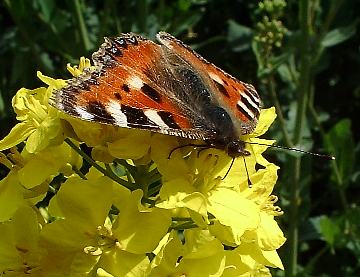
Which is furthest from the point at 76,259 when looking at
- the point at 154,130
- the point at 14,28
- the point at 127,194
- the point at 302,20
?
the point at 14,28

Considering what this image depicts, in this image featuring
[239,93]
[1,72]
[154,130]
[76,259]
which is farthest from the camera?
[1,72]

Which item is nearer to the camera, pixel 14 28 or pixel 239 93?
pixel 239 93

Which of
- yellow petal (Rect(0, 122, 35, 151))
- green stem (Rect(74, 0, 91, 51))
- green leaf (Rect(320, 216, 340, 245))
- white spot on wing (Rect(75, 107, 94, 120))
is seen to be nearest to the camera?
white spot on wing (Rect(75, 107, 94, 120))

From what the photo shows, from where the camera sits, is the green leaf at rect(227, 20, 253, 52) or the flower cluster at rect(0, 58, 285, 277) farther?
the green leaf at rect(227, 20, 253, 52)

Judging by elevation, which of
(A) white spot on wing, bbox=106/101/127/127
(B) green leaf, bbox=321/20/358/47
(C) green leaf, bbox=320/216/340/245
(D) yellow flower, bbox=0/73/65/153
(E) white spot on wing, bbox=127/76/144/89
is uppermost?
(E) white spot on wing, bbox=127/76/144/89

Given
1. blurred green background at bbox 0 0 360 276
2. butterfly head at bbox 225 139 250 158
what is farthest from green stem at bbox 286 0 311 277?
butterfly head at bbox 225 139 250 158

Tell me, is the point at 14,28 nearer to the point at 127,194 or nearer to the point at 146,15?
the point at 146,15

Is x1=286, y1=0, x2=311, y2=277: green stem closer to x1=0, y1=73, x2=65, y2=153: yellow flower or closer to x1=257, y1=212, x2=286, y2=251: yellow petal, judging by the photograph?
x1=257, y1=212, x2=286, y2=251: yellow petal
